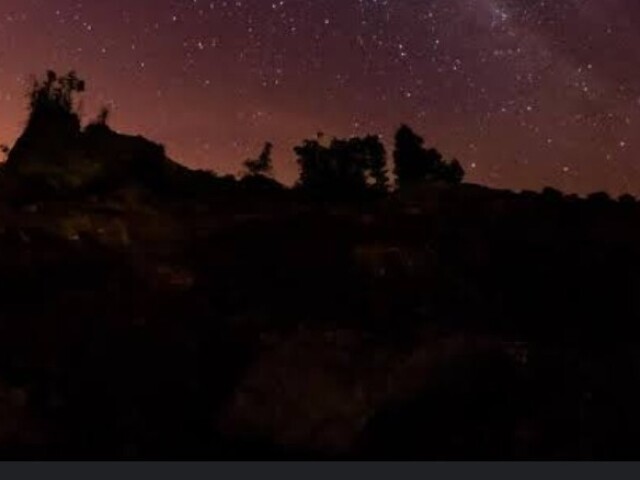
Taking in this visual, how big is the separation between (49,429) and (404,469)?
9.49 m

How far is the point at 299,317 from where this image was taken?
1811 centimetres

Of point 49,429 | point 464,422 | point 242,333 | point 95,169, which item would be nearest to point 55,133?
point 95,169

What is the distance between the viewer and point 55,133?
2630 centimetres

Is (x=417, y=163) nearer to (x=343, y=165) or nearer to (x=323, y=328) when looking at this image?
(x=343, y=165)

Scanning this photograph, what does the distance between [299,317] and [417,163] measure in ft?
53.5

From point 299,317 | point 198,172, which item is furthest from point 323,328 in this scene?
point 198,172

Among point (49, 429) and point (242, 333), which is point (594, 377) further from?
point (49, 429)

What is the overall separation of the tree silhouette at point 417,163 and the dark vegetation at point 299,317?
7.45 metres

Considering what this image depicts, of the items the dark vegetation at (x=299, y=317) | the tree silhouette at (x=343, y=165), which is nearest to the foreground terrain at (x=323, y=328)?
the dark vegetation at (x=299, y=317)

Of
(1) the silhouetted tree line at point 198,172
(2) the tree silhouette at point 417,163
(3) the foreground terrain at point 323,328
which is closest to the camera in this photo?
(3) the foreground terrain at point 323,328

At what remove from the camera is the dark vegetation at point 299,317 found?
588 inches

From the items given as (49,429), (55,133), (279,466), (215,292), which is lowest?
(49,429)

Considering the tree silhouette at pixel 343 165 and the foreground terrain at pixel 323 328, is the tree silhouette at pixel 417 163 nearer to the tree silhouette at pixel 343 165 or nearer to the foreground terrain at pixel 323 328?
the tree silhouette at pixel 343 165

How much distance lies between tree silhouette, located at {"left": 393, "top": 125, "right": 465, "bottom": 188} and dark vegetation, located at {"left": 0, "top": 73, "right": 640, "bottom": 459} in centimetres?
745
